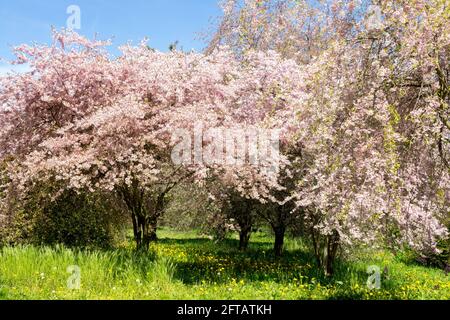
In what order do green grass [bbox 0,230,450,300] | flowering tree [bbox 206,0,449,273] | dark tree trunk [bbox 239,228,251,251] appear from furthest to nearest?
dark tree trunk [bbox 239,228,251,251]
green grass [bbox 0,230,450,300]
flowering tree [bbox 206,0,449,273]

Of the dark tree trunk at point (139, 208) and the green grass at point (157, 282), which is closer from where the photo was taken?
the green grass at point (157, 282)

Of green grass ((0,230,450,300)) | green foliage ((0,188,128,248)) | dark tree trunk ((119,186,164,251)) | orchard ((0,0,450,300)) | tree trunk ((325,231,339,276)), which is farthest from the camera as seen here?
green foliage ((0,188,128,248))

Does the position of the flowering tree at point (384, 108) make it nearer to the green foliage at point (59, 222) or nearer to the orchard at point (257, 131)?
the orchard at point (257, 131)

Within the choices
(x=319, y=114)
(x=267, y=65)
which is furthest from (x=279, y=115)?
(x=319, y=114)

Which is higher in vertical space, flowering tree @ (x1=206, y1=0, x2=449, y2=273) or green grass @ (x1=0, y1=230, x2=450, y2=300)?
flowering tree @ (x1=206, y1=0, x2=449, y2=273)

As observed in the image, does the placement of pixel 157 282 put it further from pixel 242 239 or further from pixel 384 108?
pixel 242 239

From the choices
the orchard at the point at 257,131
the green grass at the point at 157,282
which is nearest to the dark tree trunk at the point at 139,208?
the orchard at the point at 257,131

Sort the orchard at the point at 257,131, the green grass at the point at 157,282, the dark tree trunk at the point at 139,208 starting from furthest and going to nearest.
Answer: the dark tree trunk at the point at 139,208, the green grass at the point at 157,282, the orchard at the point at 257,131

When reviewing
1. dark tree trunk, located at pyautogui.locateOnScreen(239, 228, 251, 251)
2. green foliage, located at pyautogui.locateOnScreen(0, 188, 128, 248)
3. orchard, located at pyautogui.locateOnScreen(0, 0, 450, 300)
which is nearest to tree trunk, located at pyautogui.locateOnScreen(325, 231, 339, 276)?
orchard, located at pyautogui.locateOnScreen(0, 0, 450, 300)

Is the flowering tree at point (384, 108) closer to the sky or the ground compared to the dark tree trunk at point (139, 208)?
closer to the sky

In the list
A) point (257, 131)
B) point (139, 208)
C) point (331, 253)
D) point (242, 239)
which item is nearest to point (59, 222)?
point (139, 208)

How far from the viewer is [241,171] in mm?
11250

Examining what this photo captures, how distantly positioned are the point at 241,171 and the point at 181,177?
172 cm

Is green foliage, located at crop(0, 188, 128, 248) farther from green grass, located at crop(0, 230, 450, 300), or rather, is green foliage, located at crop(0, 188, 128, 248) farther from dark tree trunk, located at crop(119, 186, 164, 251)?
green grass, located at crop(0, 230, 450, 300)
